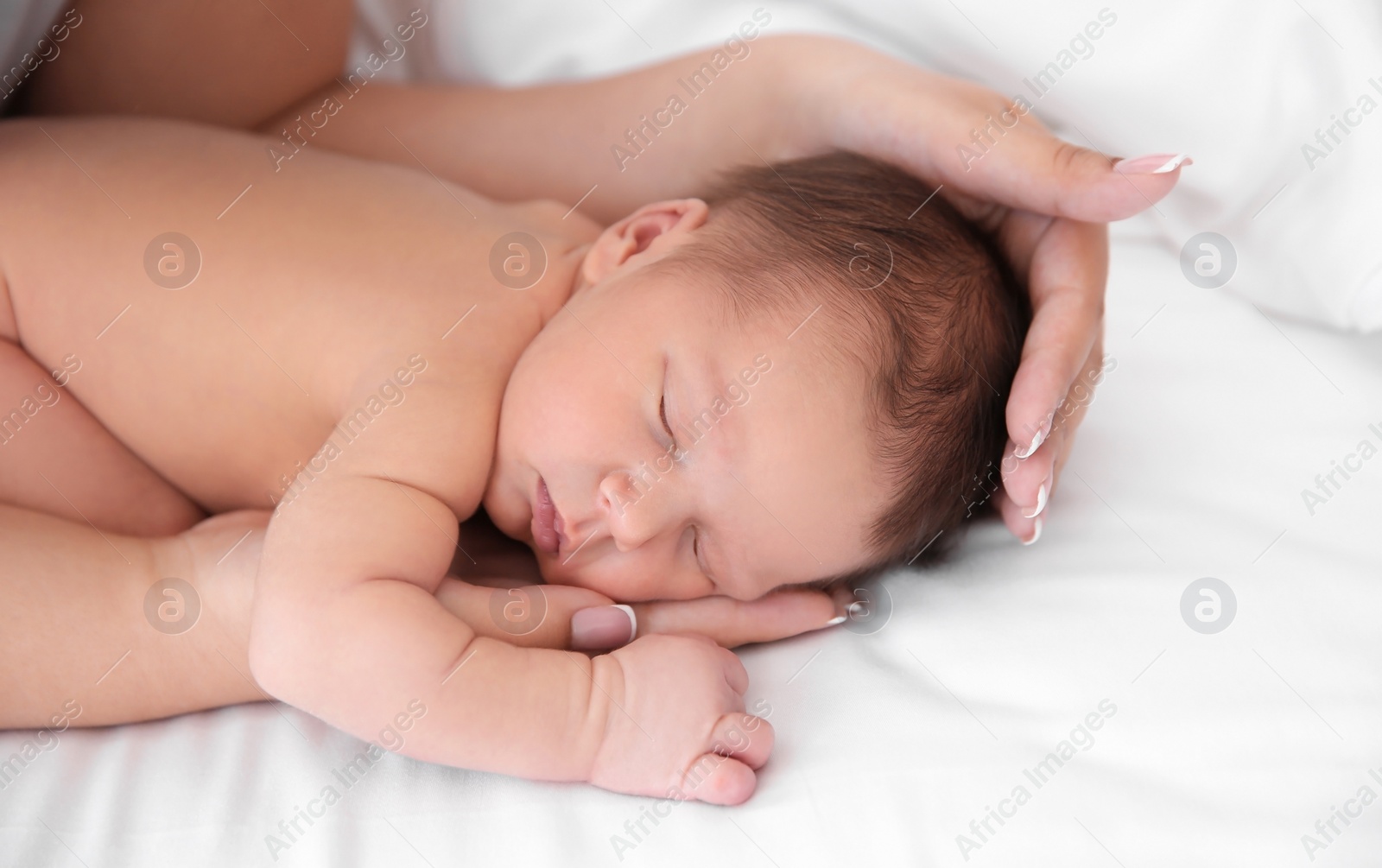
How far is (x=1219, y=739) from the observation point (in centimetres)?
117

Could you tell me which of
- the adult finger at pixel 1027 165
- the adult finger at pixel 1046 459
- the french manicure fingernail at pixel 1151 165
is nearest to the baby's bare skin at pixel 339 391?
the adult finger at pixel 1046 459

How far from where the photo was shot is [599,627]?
51.0 inches

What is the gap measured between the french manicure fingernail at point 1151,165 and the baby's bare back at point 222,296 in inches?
31.7

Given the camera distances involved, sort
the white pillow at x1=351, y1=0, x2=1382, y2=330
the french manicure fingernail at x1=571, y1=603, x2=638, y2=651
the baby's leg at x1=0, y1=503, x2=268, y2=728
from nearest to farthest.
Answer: the baby's leg at x1=0, y1=503, x2=268, y2=728
the french manicure fingernail at x1=571, y1=603, x2=638, y2=651
the white pillow at x1=351, y1=0, x2=1382, y2=330

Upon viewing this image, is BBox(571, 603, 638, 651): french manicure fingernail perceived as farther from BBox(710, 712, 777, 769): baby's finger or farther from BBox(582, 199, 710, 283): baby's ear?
BBox(582, 199, 710, 283): baby's ear

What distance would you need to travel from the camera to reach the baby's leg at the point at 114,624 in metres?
1.19

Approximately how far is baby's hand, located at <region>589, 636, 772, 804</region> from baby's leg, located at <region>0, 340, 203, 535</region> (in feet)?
2.50

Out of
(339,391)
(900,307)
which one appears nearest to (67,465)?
(339,391)

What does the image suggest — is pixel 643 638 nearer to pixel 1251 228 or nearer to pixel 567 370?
pixel 567 370

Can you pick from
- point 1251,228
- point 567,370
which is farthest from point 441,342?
point 1251,228

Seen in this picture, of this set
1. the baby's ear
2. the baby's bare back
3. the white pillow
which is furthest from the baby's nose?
the white pillow

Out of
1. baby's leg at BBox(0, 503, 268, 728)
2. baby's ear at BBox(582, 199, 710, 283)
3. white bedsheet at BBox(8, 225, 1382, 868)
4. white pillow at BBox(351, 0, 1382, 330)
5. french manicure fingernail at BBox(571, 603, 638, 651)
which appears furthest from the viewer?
white pillow at BBox(351, 0, 1382, 330)

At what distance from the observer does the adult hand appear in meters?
1.29

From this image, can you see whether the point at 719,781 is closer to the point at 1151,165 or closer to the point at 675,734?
the point at 675,734
